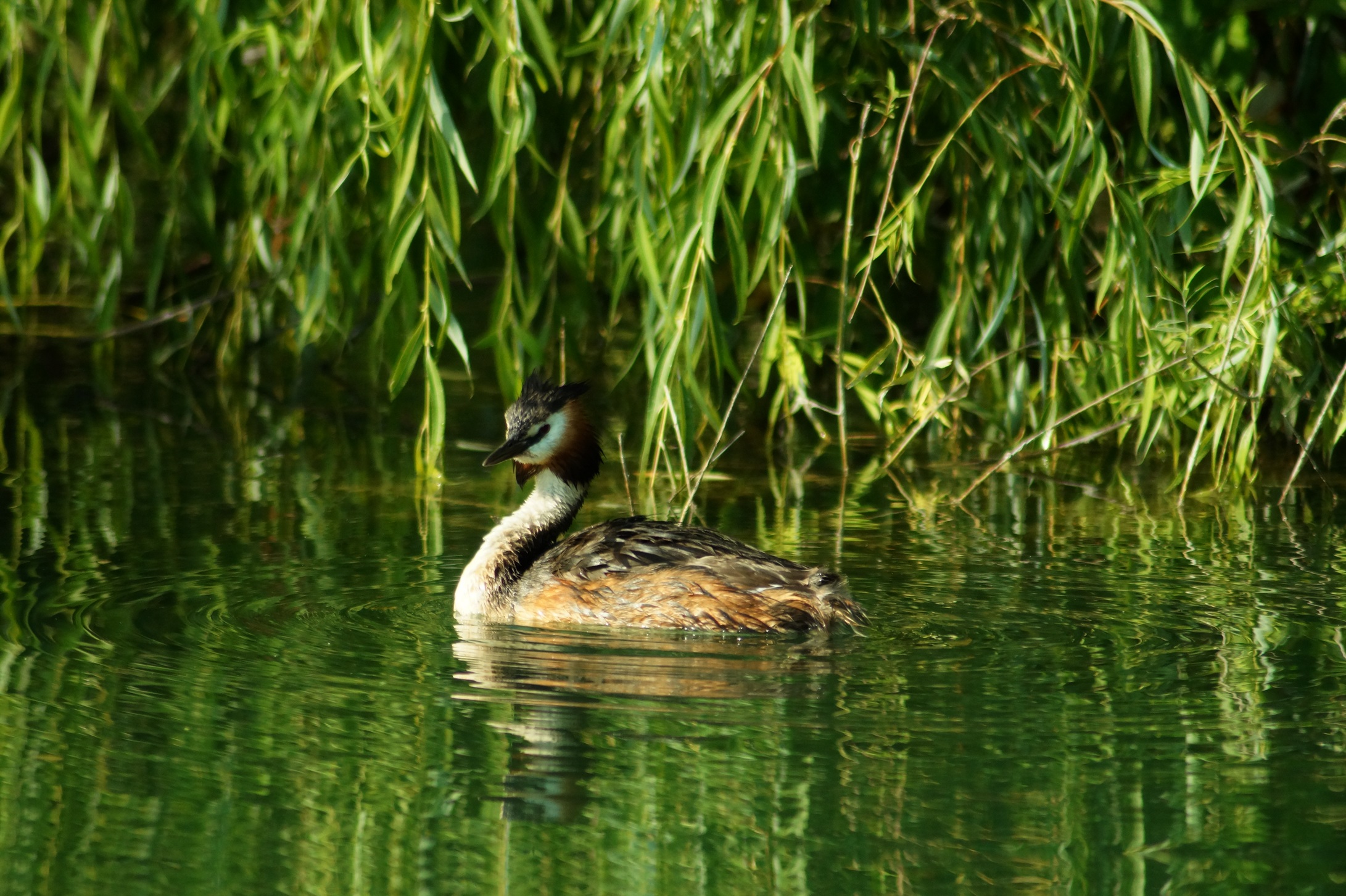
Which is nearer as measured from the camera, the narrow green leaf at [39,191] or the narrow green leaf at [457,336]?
the narrow green leaf at [457,336]

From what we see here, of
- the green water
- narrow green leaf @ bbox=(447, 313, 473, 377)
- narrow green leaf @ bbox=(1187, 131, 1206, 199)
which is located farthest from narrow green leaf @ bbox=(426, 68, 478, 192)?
narrow green leaf @ bbox=(1187, 131, 1206, 199)

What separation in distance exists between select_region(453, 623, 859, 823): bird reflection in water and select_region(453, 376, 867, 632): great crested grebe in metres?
0.07

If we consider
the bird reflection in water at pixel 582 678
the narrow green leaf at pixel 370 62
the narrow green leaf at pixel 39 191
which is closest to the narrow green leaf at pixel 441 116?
the narrow green leaf at pixel 370 62

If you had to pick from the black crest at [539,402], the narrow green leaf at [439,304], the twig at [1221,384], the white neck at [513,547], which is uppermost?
the narrow green leaf at [439,304]

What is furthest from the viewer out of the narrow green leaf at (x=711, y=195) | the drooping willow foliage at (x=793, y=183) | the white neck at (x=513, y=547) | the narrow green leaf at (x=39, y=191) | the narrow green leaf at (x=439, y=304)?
the narrow green leaf at (x=39, y=191)

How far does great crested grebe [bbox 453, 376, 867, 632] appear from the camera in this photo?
557 cm

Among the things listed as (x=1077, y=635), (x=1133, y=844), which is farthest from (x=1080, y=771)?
(x=1077, y=635)

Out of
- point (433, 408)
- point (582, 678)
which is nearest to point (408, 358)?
point (433, 408)

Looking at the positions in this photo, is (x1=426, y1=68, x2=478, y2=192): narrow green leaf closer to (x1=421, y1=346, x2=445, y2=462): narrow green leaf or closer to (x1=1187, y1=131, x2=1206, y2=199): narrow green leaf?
(x1=421, y1=346, x2=445, y2=462): narrow green leaf

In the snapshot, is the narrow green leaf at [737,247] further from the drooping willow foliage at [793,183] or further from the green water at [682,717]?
the green water at [682,717]

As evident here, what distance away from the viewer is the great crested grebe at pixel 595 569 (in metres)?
5.57

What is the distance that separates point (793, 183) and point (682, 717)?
2.22m

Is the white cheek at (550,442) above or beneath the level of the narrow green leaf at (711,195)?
beneath

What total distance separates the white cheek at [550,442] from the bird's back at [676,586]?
40 centimetres
